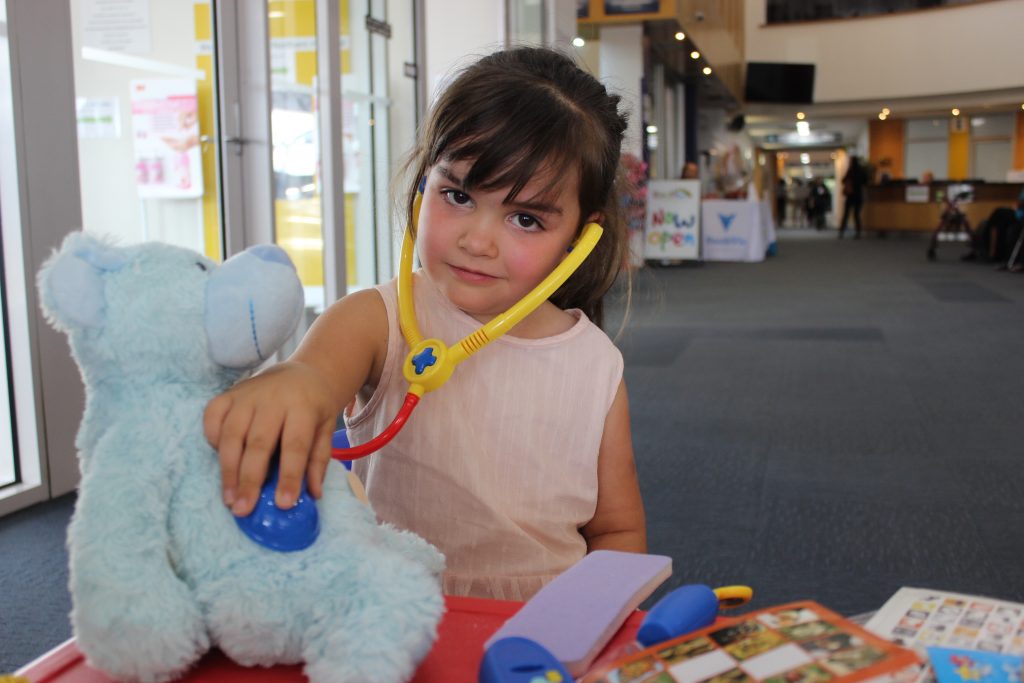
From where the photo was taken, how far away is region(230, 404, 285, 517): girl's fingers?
18.8 inches

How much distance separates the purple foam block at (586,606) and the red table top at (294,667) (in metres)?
0.02

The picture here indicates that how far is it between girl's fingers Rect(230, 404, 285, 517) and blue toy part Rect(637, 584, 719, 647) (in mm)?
220

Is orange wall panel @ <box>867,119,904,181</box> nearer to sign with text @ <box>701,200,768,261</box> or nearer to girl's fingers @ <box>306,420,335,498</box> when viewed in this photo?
sign with text @ <box>701,200,768,261</box>

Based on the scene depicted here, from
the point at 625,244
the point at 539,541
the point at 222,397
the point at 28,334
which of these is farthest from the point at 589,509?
the point at 28,334

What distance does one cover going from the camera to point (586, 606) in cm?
53

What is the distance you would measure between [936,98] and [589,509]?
18.3 m

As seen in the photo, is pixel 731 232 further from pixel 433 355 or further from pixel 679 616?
pixel 679 616

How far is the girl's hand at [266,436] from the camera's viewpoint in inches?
19.1

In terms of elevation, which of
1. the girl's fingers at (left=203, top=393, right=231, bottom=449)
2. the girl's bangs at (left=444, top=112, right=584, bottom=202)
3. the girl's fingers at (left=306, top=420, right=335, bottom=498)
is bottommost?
the girl's fingers at (left=306, top=420, right=335, bottom=498)

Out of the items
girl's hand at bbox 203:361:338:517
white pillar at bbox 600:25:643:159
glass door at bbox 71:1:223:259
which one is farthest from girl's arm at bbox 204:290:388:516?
white pillar at bbox 600:25:643:159

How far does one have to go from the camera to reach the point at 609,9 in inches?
358

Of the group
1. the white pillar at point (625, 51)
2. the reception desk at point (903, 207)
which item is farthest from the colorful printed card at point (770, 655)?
the reception desk at point (903, 207)

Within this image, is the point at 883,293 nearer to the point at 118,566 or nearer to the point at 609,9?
the point at 609,9

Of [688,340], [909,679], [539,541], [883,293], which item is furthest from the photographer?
[883,293]
